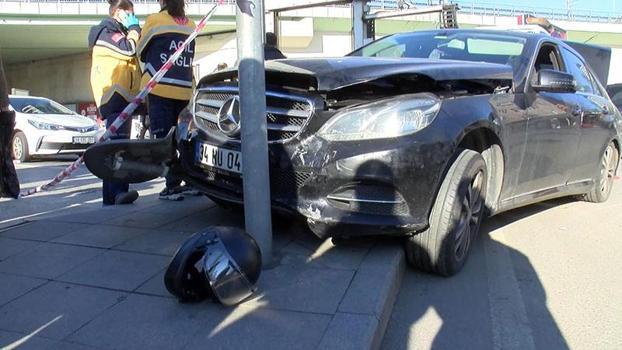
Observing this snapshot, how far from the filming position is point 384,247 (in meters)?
3.57

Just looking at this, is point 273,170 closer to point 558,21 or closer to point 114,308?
point 114,308

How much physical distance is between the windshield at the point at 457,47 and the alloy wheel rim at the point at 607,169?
2111 millimetres

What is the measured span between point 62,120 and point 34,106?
1.06m

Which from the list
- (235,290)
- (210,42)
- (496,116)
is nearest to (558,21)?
(210,42)

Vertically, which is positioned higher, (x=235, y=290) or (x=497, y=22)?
(x=497, y=22)

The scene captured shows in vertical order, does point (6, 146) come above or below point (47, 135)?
above

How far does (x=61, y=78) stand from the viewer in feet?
106

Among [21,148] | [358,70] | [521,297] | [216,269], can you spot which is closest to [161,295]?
[216,269]

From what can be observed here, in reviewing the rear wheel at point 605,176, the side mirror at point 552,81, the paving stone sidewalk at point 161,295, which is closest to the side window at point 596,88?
the rear wheel at point 605,176

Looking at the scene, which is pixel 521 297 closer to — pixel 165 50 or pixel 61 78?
pixel 165 50

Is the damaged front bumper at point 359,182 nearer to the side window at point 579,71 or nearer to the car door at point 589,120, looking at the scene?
the car door at point 589,120

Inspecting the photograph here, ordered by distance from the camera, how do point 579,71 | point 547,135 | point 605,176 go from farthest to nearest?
point 605,176, point 579,71, point 547,135

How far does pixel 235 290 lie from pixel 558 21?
33.0m

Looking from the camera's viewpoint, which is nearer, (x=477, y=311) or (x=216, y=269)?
(x=216, y=269)
